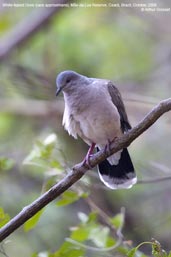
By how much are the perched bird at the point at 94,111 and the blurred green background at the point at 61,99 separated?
1265 mm

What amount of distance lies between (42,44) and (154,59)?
45.3 inches

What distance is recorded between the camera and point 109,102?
10.6 feet

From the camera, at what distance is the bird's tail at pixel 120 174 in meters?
3.45

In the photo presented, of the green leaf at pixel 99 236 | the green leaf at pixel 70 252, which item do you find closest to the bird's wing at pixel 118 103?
the green leaf at pixel 99 236

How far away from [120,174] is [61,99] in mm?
1960

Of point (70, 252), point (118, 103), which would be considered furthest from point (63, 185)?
point (118, 103)

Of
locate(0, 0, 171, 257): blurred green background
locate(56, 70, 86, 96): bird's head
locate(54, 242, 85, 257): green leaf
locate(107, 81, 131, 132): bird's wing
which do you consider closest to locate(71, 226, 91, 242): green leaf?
locate(54, 242, 85, 257): green leaf

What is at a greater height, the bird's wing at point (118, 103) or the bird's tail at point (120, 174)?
the bird's wing at point (118, 103)

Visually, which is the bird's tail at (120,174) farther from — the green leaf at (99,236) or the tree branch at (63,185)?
the tree branch at (63,185)

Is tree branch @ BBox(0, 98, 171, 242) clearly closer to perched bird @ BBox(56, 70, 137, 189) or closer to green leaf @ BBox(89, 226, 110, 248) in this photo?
green leaf @ BBox(89, 226, 110, 248)

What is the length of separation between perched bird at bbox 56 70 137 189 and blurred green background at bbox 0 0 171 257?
126 cm

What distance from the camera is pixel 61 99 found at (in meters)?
5.34

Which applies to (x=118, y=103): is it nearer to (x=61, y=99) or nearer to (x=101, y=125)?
(x=101, y=125)

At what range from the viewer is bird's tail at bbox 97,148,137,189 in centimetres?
345
